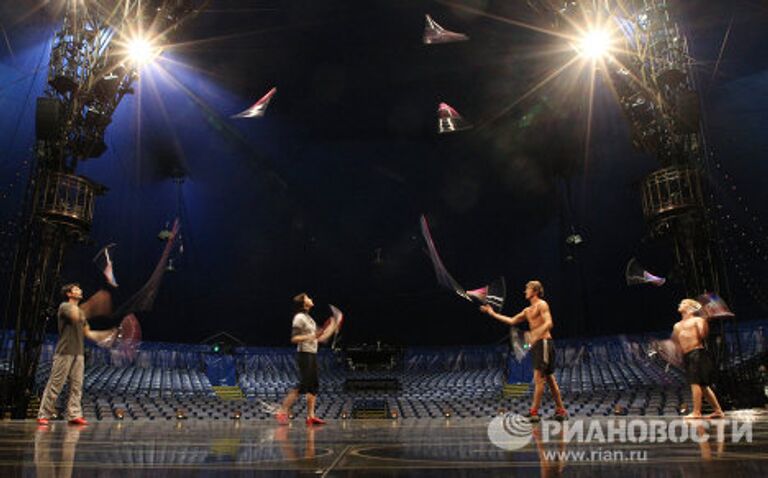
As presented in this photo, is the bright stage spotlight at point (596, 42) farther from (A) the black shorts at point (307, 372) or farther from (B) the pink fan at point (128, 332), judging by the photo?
(B) the pink fan at point (128, 332)

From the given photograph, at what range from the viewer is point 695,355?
21.0 ft

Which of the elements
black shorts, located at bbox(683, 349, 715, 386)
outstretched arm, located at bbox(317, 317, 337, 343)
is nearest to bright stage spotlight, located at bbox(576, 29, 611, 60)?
black shorts, located at bbox(683, 349, 715, 386)

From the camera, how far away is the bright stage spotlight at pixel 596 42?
47.7 ft

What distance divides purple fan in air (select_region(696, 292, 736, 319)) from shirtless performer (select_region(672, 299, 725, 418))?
21.9 ft

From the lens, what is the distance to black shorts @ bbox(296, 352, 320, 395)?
20.8 ft

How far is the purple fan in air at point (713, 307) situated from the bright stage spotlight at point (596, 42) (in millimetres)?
7151

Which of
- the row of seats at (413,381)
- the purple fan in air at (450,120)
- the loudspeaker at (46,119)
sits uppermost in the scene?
the purple fan in air at (450,120)

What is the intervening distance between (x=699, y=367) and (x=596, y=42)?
438 inches

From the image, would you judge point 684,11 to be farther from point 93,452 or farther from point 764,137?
point 93,452

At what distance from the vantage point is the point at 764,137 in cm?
1823

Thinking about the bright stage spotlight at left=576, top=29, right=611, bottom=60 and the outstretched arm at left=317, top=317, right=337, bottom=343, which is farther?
the bright stage spotlight at left=576, top=29, right=611, bottom=60

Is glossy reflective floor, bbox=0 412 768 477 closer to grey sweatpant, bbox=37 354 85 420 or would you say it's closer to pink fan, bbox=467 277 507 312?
grey sweatpant, bbox=37 354 85 420

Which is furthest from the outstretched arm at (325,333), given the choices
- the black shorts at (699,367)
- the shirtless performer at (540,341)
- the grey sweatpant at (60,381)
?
the black shorts at (699,367)

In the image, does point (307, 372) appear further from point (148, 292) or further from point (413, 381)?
point (413, 381)
